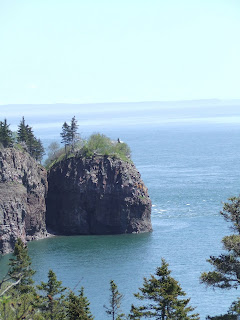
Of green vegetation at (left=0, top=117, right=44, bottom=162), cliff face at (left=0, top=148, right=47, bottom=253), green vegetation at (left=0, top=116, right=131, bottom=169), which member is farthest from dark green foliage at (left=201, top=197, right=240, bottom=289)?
green vegetation at (left=0, top=116, right=131, bottom=169)

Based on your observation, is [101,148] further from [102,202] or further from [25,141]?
[25,141]

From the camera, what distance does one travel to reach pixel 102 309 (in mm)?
76125

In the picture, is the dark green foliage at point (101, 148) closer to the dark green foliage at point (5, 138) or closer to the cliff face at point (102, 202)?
the cliff face at point (102, 202)

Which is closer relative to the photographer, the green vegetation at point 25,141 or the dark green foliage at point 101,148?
the green vegetation at point 25,141

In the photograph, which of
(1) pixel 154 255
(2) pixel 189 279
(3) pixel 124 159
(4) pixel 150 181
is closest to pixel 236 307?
(2) pixel 189 279

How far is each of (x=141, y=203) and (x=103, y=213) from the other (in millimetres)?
5600

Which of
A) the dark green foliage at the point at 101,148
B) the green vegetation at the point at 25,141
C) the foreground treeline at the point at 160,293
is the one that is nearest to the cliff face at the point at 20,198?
the green vegetation at the point at 25,141

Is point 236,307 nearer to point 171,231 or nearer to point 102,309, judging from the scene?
point 102,309

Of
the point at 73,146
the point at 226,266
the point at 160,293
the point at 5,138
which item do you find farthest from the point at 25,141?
the point at 226,266

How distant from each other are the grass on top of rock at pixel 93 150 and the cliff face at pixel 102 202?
2467 mm

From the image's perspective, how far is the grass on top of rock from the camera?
120812 mm

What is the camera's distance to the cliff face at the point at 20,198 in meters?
106

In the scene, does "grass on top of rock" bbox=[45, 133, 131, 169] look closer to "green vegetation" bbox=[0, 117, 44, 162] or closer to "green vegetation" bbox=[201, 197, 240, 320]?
"green vegetation" bbox=[0, 117, 44, 162]

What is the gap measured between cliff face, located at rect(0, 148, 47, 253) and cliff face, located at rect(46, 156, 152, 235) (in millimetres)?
4061
